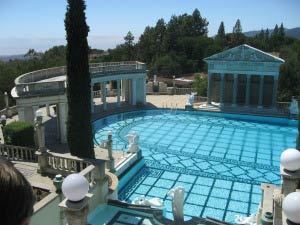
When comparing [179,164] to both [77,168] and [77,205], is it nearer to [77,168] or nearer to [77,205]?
[77,168]

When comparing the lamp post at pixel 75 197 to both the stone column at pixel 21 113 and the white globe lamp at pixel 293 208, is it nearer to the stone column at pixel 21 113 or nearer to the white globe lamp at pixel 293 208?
the white globe lamp at pixel 293 208

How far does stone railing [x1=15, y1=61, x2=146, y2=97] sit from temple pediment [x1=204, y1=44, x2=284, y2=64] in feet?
26.9

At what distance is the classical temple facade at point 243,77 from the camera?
30.4 meters

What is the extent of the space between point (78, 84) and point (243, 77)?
2245 centimetres

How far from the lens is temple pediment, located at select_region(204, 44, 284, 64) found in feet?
98.3

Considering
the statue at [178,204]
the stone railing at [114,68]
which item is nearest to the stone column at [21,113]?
the stone railing at [114,68]

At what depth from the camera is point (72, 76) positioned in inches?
548

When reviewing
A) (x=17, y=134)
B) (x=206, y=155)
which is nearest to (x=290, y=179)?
(x=17, y=134)

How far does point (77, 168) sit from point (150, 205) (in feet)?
12.5

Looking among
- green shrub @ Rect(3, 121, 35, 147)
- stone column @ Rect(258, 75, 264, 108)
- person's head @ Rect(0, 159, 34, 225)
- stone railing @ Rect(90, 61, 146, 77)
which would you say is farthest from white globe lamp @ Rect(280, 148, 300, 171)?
stone column @ Rect(258, 75, 264, 108)

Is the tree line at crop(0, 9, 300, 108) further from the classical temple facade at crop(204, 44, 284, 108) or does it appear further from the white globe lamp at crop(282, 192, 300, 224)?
the white globe lamp at crop(282, 192, 300, 224)

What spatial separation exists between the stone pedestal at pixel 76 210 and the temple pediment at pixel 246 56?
89.5 ft

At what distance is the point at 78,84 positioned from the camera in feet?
45.5

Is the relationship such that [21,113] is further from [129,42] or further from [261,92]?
[129,42]
